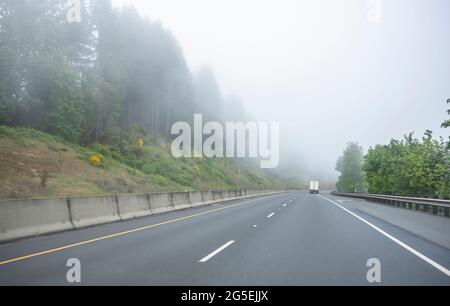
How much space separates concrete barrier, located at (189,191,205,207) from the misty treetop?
21.8 m

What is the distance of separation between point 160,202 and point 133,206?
340 centimetres

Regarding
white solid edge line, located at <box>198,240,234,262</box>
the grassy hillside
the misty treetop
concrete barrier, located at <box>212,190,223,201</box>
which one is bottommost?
white solid edge line, located at <box>198,240,234,262</box>

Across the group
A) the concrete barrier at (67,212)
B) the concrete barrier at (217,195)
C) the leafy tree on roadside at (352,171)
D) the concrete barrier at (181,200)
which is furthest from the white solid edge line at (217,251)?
the leafy tree on roadside at (352,171)

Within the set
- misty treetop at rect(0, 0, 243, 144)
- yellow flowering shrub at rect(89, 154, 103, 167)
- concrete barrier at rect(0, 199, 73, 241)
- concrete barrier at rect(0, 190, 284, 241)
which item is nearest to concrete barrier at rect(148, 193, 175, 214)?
concrete barrier at rect(0, 190, 284, 241)

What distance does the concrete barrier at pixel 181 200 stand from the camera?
23616 millimetres

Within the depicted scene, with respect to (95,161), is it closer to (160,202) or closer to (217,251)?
(160,202)

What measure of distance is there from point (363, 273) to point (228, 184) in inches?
2618

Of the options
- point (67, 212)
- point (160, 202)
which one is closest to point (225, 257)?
point (67, 212)

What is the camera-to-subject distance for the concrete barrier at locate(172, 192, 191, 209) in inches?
930

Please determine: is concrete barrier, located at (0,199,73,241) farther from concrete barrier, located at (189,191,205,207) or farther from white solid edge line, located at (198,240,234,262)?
concrete barrier, located at (189,191,205,207)

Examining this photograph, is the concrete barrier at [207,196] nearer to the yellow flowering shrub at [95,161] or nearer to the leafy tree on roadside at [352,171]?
the yellow flowering shrub at [95,161]
